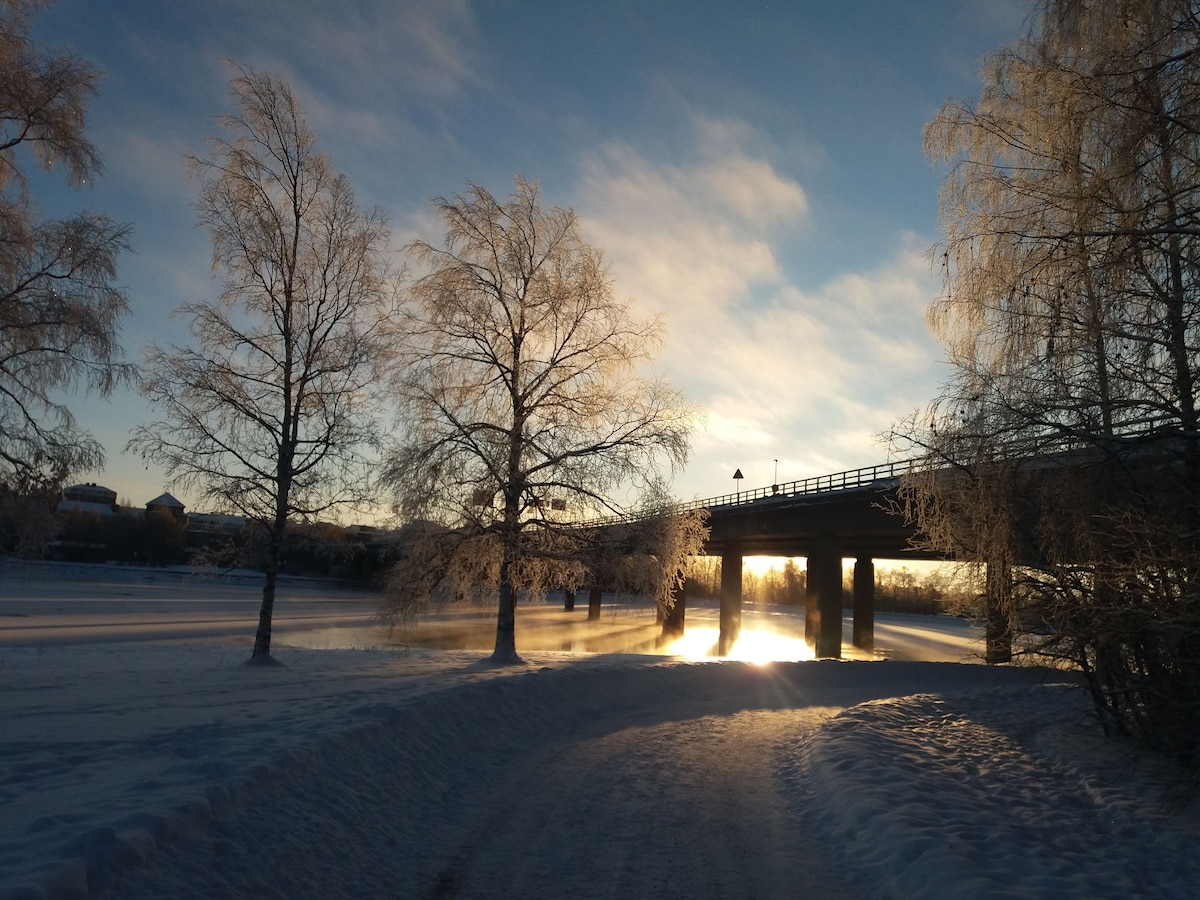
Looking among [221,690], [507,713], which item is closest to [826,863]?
[507,713]

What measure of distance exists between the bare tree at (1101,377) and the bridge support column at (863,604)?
1703 inches

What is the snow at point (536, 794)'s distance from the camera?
5543 millimetres

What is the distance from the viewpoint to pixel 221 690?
12.2m

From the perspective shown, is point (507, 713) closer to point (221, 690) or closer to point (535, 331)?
point (221, 690)

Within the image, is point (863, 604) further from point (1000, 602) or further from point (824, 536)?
point (1000, 602)

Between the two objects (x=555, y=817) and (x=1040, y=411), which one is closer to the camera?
(x=555, y=817)

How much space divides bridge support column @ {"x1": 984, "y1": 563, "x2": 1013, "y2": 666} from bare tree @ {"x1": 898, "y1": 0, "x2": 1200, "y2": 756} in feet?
0.17

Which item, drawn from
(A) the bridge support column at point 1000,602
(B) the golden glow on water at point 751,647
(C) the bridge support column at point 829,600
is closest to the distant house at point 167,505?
(B) the golden glow on water at point 751,647

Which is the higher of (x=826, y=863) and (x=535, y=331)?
(x=535, y=331)

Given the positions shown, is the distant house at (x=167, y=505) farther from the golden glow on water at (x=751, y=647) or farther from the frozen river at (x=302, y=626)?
the golden glow on water at (x=751, y=647)

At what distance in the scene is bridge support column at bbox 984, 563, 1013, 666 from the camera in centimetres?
1010

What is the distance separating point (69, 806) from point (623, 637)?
45.0 metres

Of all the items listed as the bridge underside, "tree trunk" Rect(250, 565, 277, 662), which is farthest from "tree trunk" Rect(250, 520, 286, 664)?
the bridge underside

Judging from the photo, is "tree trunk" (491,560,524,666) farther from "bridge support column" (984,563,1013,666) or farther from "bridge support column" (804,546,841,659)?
"bridge support column" (804,546,841,659)
